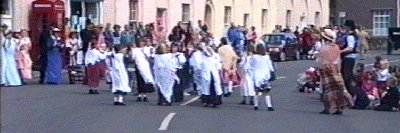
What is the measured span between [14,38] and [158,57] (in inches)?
290

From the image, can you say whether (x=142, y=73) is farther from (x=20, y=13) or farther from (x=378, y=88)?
(x=20, y=13)

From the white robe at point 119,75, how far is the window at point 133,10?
68.5 feet

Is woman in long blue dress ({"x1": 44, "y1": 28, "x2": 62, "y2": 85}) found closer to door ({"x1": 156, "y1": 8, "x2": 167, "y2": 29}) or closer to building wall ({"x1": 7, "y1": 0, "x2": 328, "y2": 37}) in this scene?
building wall ({"x1": 7, "y1": 0, "x2": 328, "y2": 37})

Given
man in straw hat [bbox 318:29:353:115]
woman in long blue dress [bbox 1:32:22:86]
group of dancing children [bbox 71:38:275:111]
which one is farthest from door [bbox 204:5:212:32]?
man in straw hat [bbox 318:29:353:115]

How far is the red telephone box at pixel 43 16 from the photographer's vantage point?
33.4m

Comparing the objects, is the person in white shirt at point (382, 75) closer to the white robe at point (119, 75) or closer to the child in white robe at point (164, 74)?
the child in white robe at point (164, 74)

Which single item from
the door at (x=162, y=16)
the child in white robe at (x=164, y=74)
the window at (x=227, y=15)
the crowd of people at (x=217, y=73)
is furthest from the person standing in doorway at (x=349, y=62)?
the window at (x=227, y=15)

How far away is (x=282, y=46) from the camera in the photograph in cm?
4709

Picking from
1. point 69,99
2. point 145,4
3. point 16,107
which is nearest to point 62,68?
point 69,99

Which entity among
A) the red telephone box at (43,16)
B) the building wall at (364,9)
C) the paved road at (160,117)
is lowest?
the paved road at (160,117)

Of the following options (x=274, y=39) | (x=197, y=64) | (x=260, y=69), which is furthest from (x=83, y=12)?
(x=260, y=69)

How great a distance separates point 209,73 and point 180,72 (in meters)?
1.24

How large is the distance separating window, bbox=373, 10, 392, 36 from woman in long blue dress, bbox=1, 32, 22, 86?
156 feet

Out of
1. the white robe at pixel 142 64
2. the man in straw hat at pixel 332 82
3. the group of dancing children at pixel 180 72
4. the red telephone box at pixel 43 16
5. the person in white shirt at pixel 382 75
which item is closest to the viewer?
the man in straw hat at pixel 332 82
